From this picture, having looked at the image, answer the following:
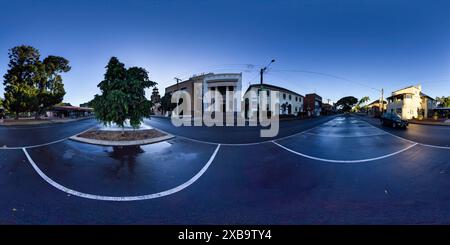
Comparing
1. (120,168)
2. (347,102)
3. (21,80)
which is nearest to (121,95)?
(120,168)

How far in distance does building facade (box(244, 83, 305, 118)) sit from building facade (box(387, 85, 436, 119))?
62.0 feet

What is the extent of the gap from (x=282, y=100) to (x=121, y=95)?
39.1 m

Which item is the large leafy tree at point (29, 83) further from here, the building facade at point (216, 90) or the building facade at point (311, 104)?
the building facade at point (311, 104)

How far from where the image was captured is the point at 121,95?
10234 mm

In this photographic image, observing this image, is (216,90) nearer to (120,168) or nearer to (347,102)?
(120,168)

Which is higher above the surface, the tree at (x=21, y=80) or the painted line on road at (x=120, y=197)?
the tree at (x=21, y=80)

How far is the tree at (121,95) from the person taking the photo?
10.4 m

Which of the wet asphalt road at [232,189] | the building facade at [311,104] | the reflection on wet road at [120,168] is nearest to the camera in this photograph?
the wet asphalt road at [232,189]

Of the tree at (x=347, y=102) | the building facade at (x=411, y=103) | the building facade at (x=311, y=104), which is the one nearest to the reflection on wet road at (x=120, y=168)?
the building facade at (x=411, y=103)

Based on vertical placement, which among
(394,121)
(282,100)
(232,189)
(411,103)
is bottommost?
(232,189)

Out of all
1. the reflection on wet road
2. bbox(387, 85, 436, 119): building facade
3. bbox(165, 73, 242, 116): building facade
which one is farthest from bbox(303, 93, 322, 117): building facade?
the reflection on wet road

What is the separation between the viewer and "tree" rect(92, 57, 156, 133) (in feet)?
34.0

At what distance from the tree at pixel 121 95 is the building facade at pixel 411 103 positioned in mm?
42629

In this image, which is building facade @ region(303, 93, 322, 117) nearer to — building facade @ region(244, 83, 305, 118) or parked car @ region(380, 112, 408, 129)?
building facade @ region(244, 83, 305, 118)
